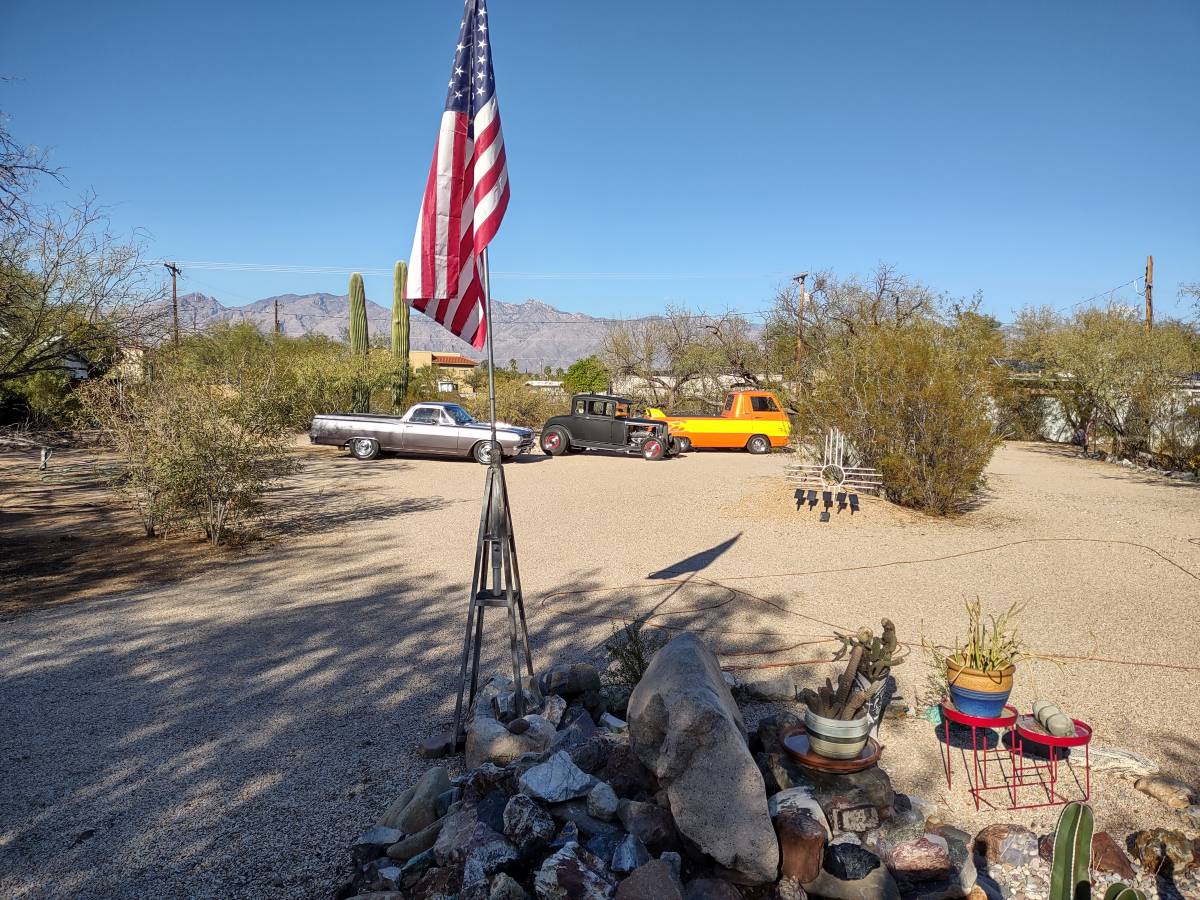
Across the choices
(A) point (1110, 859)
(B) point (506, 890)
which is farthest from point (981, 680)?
(B) point (506, 890)

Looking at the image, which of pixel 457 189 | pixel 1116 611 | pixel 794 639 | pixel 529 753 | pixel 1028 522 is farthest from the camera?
pixel 1028 522

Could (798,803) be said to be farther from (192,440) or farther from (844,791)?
(192,440)

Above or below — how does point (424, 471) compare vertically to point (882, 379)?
below

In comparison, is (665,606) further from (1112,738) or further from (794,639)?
(1112,738)

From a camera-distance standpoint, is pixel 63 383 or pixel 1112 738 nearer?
pixel 1112 738

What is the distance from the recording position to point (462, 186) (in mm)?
4250

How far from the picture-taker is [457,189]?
423 centimetres

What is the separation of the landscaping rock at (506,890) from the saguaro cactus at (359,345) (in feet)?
78.2

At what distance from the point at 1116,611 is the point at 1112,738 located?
10.2 ft

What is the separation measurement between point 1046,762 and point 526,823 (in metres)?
3.04

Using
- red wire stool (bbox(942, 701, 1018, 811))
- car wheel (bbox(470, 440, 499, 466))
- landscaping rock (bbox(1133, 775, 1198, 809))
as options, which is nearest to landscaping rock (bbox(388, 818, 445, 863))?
red wire stool (bbox(942, 701, 1018, 811))

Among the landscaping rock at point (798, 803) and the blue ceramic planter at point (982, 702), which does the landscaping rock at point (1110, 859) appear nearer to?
the blue ceramic planter at point (982, 702)

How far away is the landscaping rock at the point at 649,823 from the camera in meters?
3.03

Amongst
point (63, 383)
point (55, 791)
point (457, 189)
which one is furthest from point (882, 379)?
point (63, 383)
